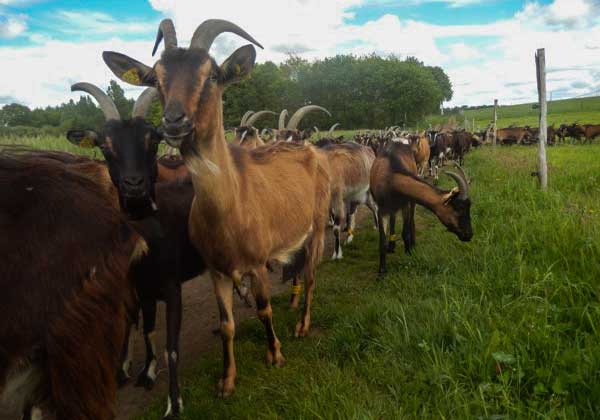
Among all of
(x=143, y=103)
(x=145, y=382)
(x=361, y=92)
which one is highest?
(x=361, y=92)

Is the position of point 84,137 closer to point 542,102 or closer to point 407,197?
point 407,197

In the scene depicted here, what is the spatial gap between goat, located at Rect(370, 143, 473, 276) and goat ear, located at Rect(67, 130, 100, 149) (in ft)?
12.9

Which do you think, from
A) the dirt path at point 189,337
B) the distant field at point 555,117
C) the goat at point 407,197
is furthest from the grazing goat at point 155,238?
the distant field at point 555,117

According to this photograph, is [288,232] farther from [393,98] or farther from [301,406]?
[393,98]

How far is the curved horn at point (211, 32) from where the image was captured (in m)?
2.91

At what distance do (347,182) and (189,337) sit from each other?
4.47 metres

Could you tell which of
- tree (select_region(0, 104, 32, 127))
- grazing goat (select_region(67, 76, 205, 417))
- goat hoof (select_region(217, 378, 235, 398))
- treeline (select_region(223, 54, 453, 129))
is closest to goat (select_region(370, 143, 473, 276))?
goat hoof (select_region(217, 378, 235, 398))

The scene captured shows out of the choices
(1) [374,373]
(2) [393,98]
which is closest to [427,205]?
(1) [374,373]

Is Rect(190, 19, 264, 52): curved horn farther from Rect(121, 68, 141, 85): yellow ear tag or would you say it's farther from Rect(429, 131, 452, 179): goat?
Rect(429, 131, 452, 179): goat

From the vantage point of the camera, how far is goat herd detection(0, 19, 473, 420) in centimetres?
156

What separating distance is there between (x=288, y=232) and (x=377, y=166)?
304 centimetres

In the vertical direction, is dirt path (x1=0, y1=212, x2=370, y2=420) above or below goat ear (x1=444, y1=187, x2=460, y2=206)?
below

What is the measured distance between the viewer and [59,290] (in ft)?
5.09

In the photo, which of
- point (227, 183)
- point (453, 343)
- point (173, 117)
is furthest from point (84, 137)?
point (453, 343)
